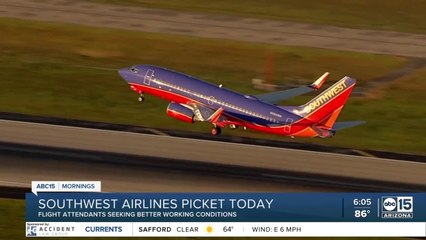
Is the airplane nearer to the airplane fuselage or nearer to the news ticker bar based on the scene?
the airplane fuselage

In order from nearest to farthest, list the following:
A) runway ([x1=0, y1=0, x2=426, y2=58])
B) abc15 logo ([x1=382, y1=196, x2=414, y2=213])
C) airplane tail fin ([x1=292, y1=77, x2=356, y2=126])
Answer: abc15 logo ([x1=382, y1=196, x2=414, y2=213]) < airplane tail fin ([x1=292, y1=77, x2=356, y2=126]) < runway ([x1=0, y1=0, x2=426, y2=58])

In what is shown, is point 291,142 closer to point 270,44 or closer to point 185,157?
point 185,157

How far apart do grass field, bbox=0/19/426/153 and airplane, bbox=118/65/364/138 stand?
96.9 inches

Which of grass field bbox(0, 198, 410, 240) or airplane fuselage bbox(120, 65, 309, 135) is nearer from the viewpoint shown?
grass field bbox(0, 198, 410, 240)

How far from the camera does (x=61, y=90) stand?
96125 mm

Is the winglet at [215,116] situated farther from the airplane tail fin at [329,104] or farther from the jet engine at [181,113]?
the airplane tail fin at [329,104]

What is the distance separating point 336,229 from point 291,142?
22.1 meters

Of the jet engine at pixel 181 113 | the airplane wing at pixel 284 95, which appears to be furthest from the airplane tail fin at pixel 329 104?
the jet engine at pixel 181 113

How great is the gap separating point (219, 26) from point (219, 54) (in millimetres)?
10665

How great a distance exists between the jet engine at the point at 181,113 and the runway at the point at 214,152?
1760 mm

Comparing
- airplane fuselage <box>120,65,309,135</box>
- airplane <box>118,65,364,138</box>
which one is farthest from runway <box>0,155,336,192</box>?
airplane fuselage <box>120,65,309,135</box>

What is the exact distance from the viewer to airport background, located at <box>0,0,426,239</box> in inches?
3578

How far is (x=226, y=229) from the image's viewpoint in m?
62.6

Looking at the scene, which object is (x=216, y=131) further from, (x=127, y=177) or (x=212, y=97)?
(x=127, y=177)
